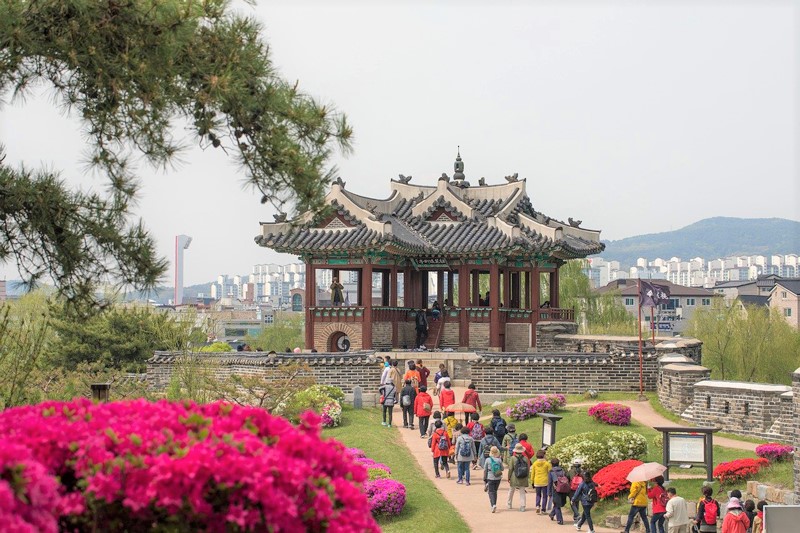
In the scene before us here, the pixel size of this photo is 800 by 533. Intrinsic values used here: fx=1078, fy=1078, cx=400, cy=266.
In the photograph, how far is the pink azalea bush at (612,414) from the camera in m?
25.0

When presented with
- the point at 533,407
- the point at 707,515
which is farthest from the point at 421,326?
the point at 707,515

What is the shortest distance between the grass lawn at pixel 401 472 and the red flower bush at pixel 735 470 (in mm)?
4770

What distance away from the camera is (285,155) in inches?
421

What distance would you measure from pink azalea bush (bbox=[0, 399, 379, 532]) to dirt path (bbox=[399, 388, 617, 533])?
1193cm

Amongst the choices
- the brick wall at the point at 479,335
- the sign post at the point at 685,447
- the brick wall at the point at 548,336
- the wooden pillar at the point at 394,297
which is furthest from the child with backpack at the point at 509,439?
the brick wall at the point at 548,336

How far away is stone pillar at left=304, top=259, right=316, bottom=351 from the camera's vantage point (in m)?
35.7

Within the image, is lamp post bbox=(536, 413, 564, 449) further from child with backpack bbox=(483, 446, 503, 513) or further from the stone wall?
the stone wall

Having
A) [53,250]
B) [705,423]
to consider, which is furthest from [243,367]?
[53,250]

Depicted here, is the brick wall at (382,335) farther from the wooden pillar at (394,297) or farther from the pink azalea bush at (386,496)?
the pink azalea bush at (386,496)

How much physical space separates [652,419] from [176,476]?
2292cm

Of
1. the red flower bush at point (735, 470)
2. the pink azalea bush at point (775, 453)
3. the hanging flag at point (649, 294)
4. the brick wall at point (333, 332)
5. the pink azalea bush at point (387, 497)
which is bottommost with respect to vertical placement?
the pink azalea bush at point (387, 497)

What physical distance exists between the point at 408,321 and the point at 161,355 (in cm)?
869

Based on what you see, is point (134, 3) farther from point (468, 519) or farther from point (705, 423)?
point (705, 423)

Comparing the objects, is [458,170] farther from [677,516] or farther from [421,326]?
[677,516]
